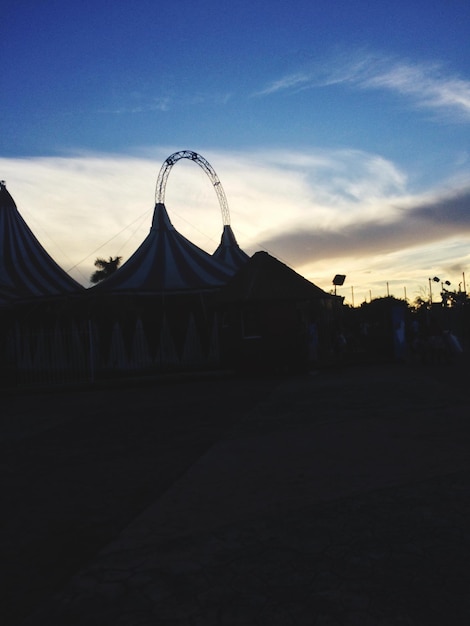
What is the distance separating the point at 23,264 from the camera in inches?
1106

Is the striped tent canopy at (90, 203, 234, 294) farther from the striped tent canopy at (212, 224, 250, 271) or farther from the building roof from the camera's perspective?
the striped tent canopy at (212, 224, 250, 271)

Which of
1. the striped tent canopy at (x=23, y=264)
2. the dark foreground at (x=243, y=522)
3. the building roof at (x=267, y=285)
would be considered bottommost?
the dark foreground at (x=243, y=522)

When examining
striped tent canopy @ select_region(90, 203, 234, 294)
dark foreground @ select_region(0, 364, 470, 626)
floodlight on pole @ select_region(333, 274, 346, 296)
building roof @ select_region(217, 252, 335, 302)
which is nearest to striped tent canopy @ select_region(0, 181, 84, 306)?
striped tent canopy @ select_region(90, 203, 234, 294)

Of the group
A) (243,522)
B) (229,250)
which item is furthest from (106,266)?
(243,522)

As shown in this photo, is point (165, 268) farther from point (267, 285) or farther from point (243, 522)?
point (243, 522)

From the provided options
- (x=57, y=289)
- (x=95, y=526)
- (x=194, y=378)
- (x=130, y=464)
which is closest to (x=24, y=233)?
(x=57, y=289)

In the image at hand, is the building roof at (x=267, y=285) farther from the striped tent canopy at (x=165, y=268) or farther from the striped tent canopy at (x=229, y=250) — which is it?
the striped tent canopy at (x=229, y=250)

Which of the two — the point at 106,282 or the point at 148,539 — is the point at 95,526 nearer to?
the point at 148,539

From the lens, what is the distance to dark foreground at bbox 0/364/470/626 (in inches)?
130

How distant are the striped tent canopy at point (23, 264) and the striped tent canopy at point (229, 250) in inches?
343

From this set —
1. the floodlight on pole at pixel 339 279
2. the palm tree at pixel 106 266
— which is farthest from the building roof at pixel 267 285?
the palm tree at pixel 106 266

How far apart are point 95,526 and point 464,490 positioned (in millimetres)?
3005

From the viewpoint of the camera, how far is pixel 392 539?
420 cm

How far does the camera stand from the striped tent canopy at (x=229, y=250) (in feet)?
110
